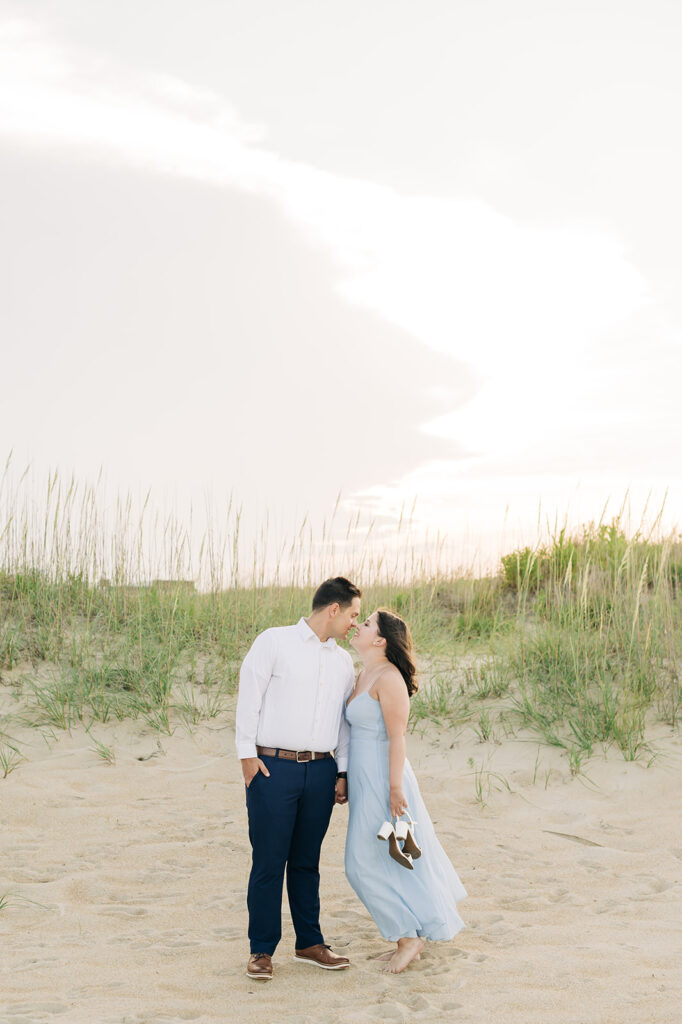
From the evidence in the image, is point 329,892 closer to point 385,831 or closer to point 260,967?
point 260,967

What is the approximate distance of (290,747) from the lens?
372 cm

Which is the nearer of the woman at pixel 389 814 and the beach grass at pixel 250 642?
the woman at pixel 389 814

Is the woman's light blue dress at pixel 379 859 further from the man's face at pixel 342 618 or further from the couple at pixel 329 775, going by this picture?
the man's face at pixel 342 618

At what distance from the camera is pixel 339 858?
5.58m

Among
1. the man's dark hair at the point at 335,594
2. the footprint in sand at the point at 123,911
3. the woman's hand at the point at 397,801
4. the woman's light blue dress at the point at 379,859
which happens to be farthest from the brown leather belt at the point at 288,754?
the footprint in sand at the point at 123,911

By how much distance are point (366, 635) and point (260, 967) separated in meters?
1.43

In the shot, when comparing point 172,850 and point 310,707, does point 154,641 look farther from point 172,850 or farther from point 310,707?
point 310,707

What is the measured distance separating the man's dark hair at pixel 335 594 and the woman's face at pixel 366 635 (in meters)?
0.18

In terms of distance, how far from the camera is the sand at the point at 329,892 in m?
3.65

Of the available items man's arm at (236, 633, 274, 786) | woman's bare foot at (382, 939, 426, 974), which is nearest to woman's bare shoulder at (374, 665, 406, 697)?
man's arm at (236, 633, 274, 786)

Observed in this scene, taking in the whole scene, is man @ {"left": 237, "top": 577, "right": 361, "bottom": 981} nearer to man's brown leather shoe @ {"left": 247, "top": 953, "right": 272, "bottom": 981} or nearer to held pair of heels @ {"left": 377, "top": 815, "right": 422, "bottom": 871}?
man's brown leather shoe @ {"left": 247, "top": 953, "right": 272, "bottom": 981}

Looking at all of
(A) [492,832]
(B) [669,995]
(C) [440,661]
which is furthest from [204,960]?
(C) [440,661]

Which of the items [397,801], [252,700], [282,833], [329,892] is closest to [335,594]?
[252,700]

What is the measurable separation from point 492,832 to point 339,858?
116 cm
